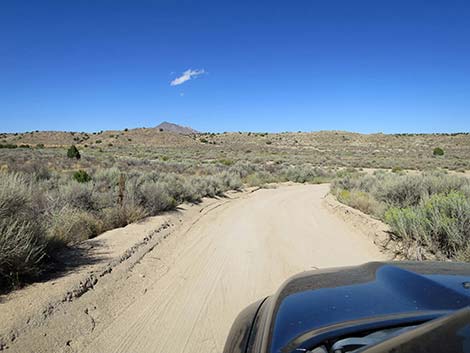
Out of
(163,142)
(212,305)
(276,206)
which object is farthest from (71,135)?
(212,305)

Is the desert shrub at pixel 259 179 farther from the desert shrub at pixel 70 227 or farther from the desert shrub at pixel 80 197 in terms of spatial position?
the desert shrub at pixel 70 227

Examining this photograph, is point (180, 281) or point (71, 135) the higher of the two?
point (71, 135)

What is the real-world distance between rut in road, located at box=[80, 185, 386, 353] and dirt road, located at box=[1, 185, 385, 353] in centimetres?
1

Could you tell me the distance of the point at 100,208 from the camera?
1004 cm

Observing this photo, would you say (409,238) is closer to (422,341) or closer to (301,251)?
(301,251)

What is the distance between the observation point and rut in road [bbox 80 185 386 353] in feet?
12.8

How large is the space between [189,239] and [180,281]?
2.76 metres

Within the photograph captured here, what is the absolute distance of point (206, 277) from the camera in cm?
579

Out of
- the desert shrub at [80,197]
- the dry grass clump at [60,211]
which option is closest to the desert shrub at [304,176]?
the dry grass clump at [60,211]

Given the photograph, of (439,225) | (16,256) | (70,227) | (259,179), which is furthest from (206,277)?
(259,179)

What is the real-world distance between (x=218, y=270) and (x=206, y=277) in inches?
16.3

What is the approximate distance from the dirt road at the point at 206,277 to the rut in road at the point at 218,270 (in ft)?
0.04

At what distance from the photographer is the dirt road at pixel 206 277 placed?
3.90 m

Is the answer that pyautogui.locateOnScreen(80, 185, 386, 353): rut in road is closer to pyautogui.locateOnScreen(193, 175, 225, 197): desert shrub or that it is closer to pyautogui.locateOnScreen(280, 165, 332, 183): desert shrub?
pyautogui.locateOnScreen(193, 175, 225, 197): desert shrub
